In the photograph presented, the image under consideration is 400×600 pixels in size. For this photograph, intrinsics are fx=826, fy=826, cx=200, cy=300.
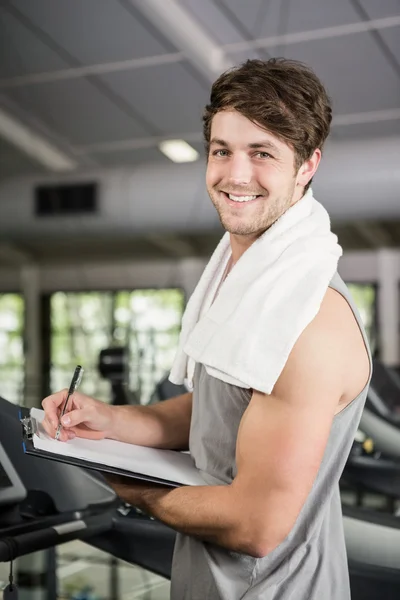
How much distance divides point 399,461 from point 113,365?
152 cm

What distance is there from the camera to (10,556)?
48.8 inches

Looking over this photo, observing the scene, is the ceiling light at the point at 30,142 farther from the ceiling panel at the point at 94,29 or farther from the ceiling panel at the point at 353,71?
the ceiling panel at the point at 353,71

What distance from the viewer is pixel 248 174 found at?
38.0 inches

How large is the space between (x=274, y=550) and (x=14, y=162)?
20.9ft

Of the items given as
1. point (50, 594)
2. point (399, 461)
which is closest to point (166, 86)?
point (399, 461)

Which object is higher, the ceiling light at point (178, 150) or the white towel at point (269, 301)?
the ceiling light at point (178, 150)

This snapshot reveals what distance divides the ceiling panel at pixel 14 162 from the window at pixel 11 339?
10.4 ft

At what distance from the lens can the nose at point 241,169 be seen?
0.96 m

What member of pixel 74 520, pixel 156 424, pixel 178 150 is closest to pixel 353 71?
pixel 178 150

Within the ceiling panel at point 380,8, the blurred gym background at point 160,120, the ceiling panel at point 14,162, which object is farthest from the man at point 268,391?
the ceiling panel at point 14,162

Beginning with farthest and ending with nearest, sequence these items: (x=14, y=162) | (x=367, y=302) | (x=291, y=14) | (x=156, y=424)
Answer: (x=367, y=302), (x=14, y=162), (x=291, y=14), (x=156, y=424)

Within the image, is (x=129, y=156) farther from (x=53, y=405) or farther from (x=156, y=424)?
(x=53, y=405)

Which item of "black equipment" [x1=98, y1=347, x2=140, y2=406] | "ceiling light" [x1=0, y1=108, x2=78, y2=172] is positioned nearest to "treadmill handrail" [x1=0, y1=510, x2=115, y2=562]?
"black equipment" [x1=98, y1=347, x2=140, y2=406]

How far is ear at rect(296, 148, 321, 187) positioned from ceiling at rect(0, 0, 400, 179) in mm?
3467
